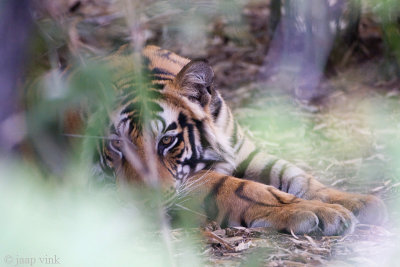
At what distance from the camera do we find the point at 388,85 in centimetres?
421

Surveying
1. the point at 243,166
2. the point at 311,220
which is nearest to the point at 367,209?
the point at 311,220

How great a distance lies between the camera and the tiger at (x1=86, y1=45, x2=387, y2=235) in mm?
2123

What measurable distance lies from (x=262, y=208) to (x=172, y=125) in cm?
55

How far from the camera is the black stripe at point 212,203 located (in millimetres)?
2297

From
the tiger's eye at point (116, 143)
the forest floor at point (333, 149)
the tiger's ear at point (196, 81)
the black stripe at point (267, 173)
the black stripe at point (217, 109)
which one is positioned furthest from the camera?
the black stripe at point (267, 173)

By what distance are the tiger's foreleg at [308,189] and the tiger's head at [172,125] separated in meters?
0.28

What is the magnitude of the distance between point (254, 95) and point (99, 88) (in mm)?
3031

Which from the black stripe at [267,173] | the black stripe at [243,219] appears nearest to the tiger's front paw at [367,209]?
the black stripe at [243,219]

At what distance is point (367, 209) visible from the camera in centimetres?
225

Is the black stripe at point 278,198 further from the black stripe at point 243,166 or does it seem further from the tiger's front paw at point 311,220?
the black stripe at point 243,166

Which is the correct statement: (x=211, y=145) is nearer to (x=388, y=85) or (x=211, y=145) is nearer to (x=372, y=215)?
(x=372, y=215)

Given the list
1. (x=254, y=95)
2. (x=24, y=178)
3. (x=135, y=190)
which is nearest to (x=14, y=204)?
(x=24, y=178)

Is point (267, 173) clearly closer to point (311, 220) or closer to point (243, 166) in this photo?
point (243, 166)

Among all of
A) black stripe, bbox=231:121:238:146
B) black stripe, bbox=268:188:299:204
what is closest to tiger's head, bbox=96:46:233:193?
black stripe, bbox=231:121:238:146
